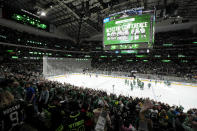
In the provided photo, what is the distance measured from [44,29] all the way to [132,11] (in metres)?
7.15

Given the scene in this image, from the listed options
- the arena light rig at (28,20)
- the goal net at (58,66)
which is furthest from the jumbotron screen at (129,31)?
the goal net at (58,66)

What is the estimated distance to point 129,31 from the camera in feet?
19.4

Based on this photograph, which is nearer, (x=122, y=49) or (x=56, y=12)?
(x=122, y=49)

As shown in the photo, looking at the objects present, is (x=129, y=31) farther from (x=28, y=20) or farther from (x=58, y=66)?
(x=58, y=66)

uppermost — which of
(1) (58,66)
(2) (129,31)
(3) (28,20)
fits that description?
(3) (28,20)

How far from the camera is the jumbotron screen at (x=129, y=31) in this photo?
538 cm

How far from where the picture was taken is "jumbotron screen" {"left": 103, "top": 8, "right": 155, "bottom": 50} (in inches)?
212

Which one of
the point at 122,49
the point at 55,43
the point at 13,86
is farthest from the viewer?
the point at 55,43

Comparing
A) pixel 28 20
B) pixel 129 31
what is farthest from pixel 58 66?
pixel 129 31

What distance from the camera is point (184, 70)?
21.8 m

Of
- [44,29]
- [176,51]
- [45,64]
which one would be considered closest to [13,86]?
[44,29]

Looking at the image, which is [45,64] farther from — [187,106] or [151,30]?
[187,106]

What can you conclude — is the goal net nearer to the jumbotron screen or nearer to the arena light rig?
the arena light rig

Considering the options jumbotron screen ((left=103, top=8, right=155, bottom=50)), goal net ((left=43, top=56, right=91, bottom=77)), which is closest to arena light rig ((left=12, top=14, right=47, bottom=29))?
jumbotron screen ((left=103, top=8, right=155, bottom=50))
